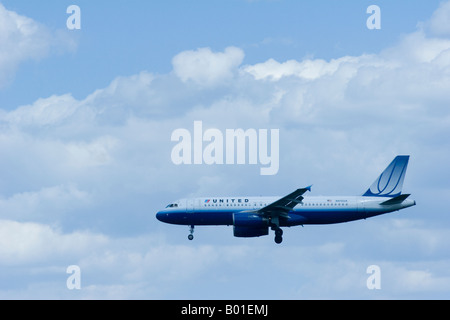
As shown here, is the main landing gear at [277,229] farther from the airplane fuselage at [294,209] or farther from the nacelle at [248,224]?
the airplane fuselage at [294,209]

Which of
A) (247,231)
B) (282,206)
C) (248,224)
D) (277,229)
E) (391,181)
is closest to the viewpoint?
(282,206)

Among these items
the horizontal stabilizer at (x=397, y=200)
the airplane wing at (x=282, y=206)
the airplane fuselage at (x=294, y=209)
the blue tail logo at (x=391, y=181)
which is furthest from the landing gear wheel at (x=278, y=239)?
the horizontal stabilizer at (x=397, y=200)

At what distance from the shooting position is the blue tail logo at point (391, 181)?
294ft

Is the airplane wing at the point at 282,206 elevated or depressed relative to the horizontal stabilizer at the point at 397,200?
depressed

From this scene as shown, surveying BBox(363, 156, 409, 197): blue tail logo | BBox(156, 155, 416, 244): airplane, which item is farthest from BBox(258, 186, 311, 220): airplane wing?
BBox(363, 156, 409, 197): blue tail logo

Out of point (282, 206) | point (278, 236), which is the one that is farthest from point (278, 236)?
point (282, 206)

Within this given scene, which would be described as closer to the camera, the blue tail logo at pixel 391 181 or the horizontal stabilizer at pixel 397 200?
the horizontal stabilizer at pixel 397 200

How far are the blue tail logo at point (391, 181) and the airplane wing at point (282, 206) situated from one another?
8708mm

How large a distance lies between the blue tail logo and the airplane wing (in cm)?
871

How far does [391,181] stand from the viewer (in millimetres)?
90875

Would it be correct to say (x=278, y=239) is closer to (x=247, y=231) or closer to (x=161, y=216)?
(x=247, y=231)

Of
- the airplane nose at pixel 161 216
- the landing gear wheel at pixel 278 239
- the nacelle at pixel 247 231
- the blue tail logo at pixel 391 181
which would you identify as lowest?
the landing gear wheel at pixel 278 239

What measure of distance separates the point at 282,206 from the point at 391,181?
41.7ft
